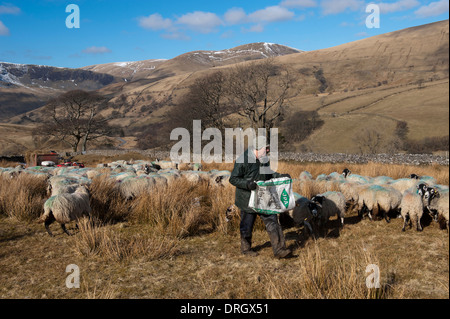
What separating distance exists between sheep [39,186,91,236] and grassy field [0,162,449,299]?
1.16ft

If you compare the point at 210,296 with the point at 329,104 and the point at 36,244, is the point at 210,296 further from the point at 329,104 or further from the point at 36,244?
the point at 329,104

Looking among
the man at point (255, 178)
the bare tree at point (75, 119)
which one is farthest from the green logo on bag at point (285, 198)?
the bare tree at point (75, 119)

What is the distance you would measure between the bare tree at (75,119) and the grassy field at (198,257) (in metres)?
32.2

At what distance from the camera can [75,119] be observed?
123 ft

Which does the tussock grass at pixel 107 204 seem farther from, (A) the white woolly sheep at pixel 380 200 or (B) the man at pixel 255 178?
(A) the white woolly sheep at pixel 380 200

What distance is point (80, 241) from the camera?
549 cm

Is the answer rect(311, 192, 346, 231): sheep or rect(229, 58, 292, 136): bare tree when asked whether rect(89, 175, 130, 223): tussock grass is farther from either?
rect(229, 58, 292, 136): bare tree

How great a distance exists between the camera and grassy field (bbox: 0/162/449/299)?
384 centimetres

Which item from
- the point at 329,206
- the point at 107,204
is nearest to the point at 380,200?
the point at 329,206

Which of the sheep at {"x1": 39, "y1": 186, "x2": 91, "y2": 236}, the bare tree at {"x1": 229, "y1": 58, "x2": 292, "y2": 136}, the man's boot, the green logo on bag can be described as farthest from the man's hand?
the bare tree at {"x1": 229, "y1": 58, "x2": 292, "y2": 136}

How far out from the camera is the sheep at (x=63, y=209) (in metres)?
6.18
